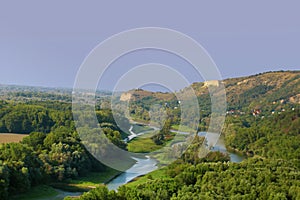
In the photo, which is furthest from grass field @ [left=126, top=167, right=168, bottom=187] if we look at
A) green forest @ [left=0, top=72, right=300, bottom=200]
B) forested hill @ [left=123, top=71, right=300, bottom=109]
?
forested hill @ [left=123, top=71, right=300, bottom=109]

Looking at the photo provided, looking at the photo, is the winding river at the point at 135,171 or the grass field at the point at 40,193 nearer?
the winding river at the point at 135,171

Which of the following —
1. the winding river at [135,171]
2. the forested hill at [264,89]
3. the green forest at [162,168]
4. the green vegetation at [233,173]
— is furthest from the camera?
the forested hill at [264,89]

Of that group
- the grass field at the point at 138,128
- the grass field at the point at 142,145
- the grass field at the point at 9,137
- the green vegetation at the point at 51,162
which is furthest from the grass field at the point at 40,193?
the grass field at the point at 9,137

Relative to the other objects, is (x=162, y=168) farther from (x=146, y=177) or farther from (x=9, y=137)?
(x=9, y=137)

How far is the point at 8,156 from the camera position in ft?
81.1

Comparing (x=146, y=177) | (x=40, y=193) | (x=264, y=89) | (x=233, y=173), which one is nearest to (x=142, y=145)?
(x=233, y=173)

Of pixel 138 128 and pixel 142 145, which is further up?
pixel 138 128

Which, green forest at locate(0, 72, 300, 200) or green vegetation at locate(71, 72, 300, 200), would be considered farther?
green forest at locate(0, 72, 300, 200)

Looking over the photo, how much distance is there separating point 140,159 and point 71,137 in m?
13.9

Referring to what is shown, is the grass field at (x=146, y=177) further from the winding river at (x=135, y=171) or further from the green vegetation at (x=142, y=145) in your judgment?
the green vegetation at (x=142, y=145)

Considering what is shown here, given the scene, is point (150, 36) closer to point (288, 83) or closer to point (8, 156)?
point (8, 156)

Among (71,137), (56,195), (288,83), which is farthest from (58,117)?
(288,83)

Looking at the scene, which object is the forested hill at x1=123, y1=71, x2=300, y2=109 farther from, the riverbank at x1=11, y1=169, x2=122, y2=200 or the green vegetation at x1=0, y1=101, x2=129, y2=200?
the riverbank at x1=11, y1=169, x2=122, y2=200

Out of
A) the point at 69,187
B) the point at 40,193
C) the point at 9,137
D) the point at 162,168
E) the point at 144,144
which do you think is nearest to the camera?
the point at 144,144
